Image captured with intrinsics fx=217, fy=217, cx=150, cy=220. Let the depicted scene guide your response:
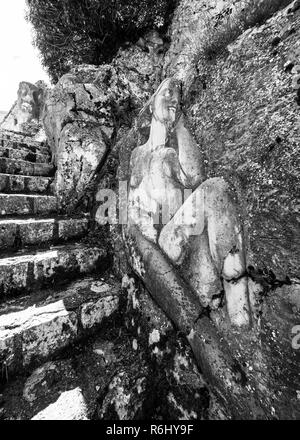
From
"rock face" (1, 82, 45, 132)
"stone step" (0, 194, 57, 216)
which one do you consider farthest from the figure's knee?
"rock face" (1, 82, 45, 132)

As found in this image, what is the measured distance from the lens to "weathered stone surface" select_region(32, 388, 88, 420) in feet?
4.40

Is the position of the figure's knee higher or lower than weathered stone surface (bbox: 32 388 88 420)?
higher

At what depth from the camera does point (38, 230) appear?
2.46 meters

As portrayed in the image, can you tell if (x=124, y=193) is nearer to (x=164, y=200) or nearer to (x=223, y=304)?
(x=164, y=200)

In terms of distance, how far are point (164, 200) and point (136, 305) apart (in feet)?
3.36

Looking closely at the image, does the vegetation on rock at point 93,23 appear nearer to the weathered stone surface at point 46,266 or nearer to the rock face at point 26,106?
the weathered stone surface at point 46,266

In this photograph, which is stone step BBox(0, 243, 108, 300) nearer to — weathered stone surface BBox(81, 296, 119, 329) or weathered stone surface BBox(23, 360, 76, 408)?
weathered stone surface BBox(81, 296, 119, 329)

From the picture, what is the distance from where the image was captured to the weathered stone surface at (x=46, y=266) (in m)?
1.93

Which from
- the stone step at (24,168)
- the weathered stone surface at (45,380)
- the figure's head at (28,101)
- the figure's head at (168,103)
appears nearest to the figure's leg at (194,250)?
the figure's head at (168,103)

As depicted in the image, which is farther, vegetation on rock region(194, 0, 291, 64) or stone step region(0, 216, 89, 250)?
stone step region(0, 216, 89, 250)

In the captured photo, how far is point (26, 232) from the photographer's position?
94.3 inches

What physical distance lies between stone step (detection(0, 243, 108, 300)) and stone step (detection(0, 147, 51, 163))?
7.48 ft

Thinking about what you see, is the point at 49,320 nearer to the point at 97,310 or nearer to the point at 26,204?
the point at 97,310
